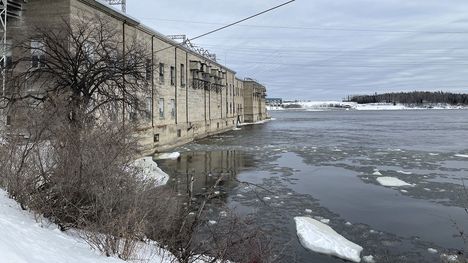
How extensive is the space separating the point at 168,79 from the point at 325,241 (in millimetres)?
27492

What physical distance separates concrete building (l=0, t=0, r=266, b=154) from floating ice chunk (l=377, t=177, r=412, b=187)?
1054cm

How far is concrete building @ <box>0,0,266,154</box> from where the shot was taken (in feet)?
75.7

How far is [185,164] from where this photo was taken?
2705 centimetres

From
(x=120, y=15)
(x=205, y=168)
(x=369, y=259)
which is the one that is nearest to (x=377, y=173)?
(x=205, y=168)

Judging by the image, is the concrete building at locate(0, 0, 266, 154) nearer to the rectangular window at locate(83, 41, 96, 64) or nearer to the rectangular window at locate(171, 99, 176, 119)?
the rectangular window at locate(171, 99, 176, 119)

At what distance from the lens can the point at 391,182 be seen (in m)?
20.3

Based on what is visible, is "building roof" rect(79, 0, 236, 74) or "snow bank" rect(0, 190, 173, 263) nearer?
"snow bank" rect(0, 190, 173, 263)

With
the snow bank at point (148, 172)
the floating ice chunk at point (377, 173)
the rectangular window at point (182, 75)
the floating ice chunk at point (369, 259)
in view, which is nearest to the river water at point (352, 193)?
the floating ice chunk at point (377, 173)

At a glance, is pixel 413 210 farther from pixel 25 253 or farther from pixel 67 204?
pixel 25 253

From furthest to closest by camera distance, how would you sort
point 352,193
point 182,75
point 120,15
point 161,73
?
point 182,75 < point 161,73 < point 120,15 < point 352,193

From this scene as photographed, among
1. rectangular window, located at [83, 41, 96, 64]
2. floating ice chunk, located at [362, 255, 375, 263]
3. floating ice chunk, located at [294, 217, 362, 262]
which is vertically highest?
rectangular window, located at [83, 41, 96, 64]

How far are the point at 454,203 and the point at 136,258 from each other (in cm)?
1307

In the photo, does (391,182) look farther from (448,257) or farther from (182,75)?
(182,75)

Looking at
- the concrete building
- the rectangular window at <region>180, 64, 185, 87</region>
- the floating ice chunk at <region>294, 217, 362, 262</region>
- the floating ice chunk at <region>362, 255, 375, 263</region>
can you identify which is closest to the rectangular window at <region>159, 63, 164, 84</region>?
the concrete building
